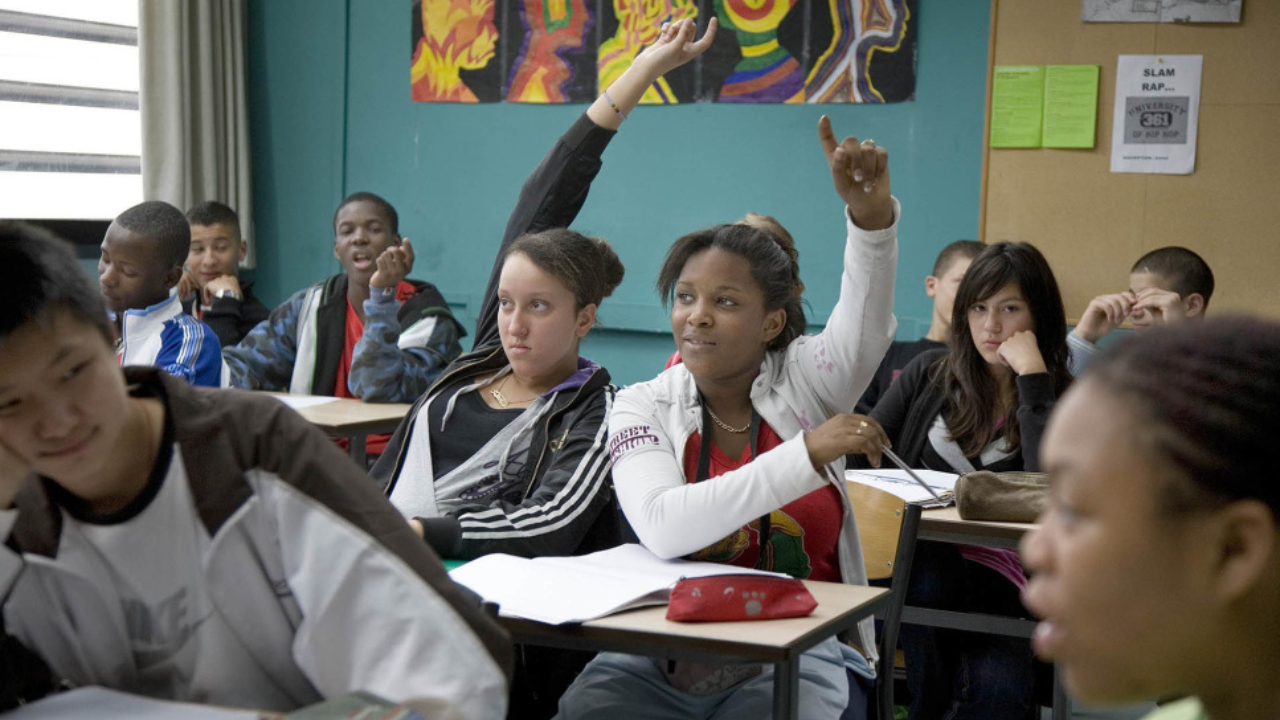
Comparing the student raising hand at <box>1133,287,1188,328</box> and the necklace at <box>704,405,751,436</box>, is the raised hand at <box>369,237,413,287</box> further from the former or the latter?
the student raising hand at <box>1133,287,1188,328</box>

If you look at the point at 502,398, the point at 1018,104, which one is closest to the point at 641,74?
the point at 502,398

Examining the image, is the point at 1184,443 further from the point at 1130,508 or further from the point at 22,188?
the point at 22,188

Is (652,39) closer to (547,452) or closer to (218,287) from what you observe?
(218,287)

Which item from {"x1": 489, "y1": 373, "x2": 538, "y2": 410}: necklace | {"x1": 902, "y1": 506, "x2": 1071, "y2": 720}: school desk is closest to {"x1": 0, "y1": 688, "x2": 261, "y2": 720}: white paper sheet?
{"x1": 489, "y1": 373, "x2": 538, "y2": 410}: necklace

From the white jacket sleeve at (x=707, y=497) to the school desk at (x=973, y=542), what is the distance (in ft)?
1.67

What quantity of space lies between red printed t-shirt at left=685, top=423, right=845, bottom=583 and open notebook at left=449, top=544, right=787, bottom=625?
4.1 inches

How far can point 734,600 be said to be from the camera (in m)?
1.54

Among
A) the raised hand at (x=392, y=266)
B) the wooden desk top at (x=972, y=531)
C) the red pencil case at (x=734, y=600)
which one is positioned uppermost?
the raised hand at (x=392, y=266)

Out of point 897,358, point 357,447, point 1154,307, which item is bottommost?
point 357,447

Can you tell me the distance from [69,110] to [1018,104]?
398cm

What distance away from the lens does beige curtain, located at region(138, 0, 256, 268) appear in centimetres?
549

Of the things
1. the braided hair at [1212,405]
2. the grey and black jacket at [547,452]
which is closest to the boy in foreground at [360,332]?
the grey and black jacket at [547,452]

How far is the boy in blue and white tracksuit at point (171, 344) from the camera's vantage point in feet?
11.2

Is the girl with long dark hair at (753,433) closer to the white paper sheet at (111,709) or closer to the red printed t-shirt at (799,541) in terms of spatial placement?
the red printed t-shirt at (799,541)
